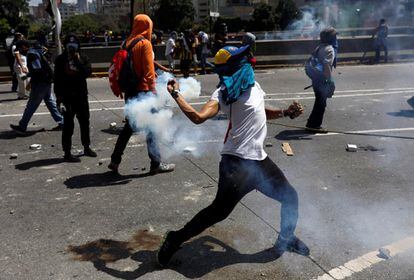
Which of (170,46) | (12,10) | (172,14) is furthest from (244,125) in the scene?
(172,14)

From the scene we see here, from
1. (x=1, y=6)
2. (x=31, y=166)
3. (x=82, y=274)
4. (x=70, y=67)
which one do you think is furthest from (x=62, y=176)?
(x=1, y=6)

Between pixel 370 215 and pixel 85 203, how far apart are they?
3.07m

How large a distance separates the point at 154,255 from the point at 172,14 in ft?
295

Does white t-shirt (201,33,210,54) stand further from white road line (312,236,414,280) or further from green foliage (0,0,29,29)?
green foliage (0,0,29,29)

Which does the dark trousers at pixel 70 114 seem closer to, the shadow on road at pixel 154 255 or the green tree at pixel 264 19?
the shadow on road at pixel 154 255

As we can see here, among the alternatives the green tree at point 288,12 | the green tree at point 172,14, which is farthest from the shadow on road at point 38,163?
the green tree at point 172,14

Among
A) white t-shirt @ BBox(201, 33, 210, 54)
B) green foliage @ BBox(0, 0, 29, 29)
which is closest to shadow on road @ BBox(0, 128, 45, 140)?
white t-shirt @ BBox(201, 33, 210, 54)

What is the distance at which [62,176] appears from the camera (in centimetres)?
607

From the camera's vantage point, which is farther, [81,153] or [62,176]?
[81,153]

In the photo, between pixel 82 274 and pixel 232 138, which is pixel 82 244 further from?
pixel 232 138

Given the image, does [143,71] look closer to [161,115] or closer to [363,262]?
[161,115]

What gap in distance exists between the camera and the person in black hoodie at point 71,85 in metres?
6.54

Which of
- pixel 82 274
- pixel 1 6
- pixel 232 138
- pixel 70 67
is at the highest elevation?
pixel 1 6

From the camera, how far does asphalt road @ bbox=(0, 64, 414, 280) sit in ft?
12.1
